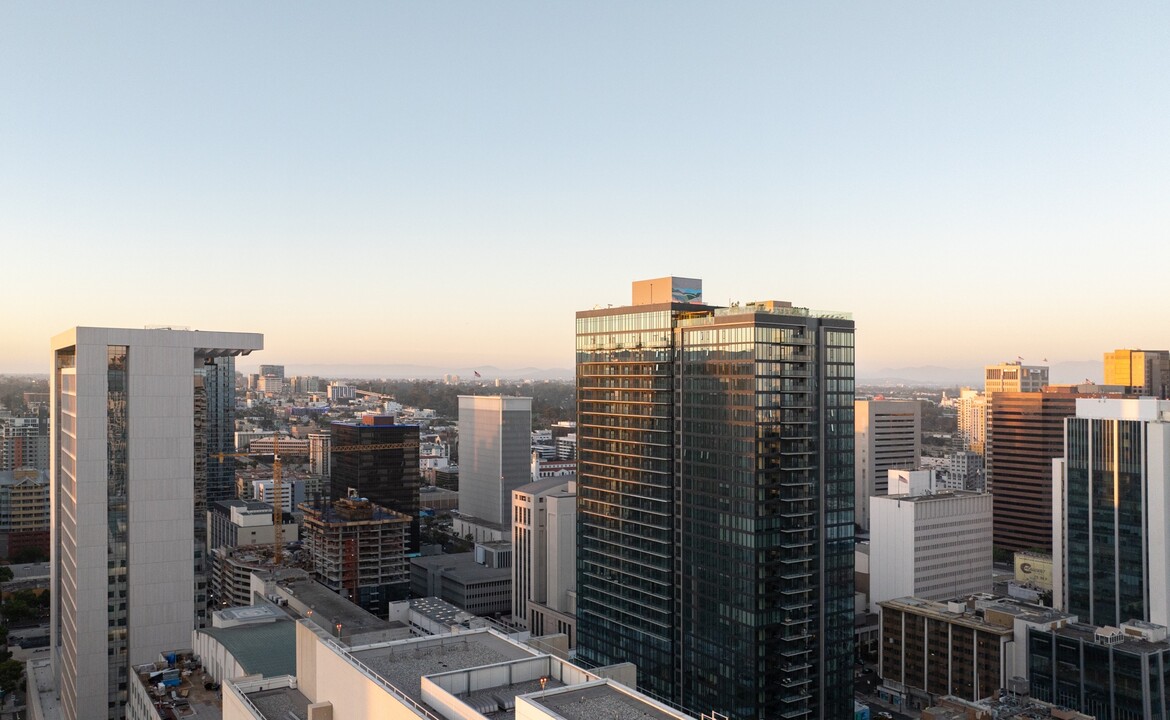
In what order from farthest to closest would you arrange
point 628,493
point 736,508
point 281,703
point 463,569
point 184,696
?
point 463,569, point 628,493, point 736,508, point 184,696, point 281,703

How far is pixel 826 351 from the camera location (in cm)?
5512

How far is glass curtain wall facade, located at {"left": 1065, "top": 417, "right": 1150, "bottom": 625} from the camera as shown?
230ft

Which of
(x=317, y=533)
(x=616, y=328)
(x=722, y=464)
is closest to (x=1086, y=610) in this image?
(x=722, y=464)

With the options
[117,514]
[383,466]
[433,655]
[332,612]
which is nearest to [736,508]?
[433,655]

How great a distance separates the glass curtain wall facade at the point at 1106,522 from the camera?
230 ft

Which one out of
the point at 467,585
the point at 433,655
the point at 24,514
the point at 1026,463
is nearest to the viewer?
the point at 433,655

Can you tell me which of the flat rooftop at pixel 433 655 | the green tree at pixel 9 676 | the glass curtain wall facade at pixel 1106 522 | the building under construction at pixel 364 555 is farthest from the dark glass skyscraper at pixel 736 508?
the green tree at pixel 9 676

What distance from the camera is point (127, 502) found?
46.8 meters

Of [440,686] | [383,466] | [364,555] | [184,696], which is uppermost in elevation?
[440,686]

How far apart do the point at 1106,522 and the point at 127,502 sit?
70237 mm

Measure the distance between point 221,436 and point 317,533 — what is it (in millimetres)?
71866

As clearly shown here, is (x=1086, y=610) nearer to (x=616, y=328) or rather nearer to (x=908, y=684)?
(x=908, y=684)

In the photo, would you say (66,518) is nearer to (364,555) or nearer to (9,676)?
(9,676)

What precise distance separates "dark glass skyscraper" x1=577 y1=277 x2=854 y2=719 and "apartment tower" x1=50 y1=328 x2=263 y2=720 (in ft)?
89.1
